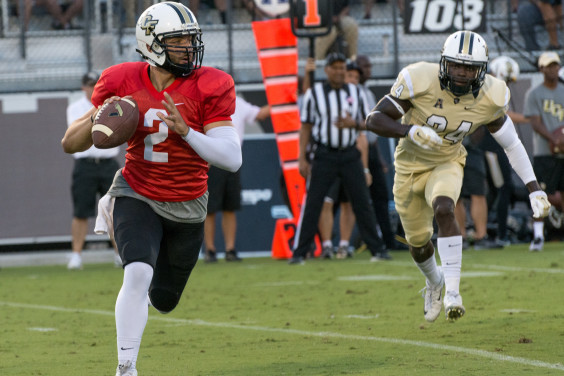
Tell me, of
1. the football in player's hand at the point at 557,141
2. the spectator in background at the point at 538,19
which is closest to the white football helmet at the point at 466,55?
the football in player's hand at the point at 557,141

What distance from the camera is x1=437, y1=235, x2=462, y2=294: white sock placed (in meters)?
5.84

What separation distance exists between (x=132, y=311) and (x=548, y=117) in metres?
7.53

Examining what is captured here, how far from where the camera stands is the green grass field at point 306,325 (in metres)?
5.07

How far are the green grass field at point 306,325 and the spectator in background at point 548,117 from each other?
120 centimetres

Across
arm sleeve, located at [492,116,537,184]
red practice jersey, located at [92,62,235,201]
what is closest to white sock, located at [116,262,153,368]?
red practice jersey, located at [92,62,235,201]

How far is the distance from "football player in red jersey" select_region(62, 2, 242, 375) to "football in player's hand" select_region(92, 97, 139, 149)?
9 centimetres

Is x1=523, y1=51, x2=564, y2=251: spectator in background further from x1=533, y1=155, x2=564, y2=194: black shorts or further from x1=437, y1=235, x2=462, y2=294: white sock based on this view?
x1=437, y1=235, x2=462, y2=294: white sock

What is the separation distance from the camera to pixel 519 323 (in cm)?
613

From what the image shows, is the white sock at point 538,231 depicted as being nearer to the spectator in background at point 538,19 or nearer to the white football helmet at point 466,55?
the spectator in background at point 538,19

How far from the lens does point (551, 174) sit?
11.2 m

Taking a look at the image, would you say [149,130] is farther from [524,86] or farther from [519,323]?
[524,86]

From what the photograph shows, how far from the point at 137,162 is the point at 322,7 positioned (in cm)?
657

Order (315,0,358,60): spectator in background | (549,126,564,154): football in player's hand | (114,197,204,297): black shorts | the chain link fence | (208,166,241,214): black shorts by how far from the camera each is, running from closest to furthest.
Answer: (114,197,204,297): black shorts
(208,166,241,214): black shorts
(549,126,564,154): football in player's hand
(315,0,358,60): spectator in background
the chain link fence

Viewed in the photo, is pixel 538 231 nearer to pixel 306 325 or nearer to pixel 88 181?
pixel 88 181
